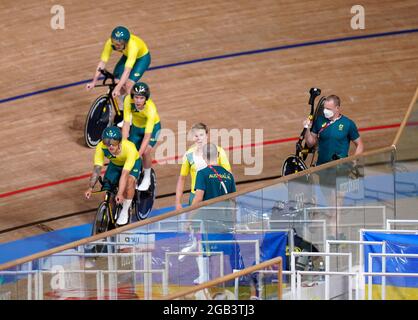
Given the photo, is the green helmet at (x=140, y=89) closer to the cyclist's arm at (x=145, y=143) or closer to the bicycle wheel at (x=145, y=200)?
the cyclist's arm at (x=145, y=143)

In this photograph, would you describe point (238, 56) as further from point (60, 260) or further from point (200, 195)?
point (60, 260)

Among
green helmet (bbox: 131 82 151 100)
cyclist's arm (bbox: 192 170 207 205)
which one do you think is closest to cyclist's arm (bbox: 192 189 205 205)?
cyclist's arm (bbox: 192 170 207 205)

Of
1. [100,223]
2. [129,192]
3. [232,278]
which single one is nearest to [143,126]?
[129,192]

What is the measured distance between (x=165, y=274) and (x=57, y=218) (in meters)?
3.84

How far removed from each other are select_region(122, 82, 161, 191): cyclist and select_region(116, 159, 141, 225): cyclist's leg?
170mm

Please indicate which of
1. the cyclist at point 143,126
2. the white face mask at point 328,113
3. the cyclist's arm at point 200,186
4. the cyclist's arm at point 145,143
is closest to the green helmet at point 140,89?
the cyclist at point 143,126

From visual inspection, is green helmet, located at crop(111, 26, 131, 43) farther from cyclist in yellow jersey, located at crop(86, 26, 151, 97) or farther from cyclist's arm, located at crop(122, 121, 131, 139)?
cyclist's arm, located at crop(122, 121, 131, 139)

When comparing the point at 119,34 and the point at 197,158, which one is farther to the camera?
the point at 119,34

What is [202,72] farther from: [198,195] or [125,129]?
[198,195]

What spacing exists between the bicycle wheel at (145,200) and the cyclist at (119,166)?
319 millimetres

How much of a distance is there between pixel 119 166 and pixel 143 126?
579 mm

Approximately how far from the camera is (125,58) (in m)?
9.41

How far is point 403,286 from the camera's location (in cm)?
599
